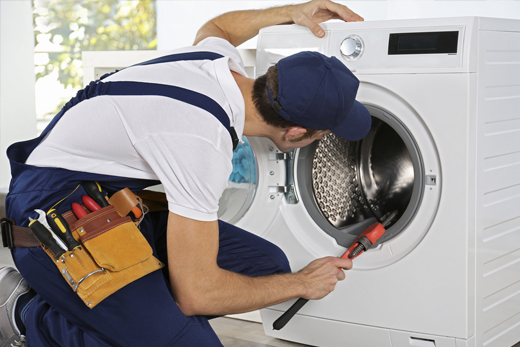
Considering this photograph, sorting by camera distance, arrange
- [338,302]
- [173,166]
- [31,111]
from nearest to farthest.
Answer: [173,166] < [338,302] < [31,111]

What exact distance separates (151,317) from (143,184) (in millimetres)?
282

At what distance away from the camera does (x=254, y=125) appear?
3.75ft

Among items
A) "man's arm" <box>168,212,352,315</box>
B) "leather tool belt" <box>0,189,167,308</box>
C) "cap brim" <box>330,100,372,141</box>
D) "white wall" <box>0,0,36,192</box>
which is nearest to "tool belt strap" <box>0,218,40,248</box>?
"leather tool belt" <box>0,189,167,308</box>

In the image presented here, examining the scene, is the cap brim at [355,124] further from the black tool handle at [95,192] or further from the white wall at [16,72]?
the white wall at [16,72]

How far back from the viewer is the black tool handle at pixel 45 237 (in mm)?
1012

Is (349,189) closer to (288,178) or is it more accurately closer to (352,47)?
(288,178)

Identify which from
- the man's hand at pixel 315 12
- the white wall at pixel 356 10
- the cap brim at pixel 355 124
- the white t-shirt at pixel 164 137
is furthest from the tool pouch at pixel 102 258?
the white wall at pixel 356 10

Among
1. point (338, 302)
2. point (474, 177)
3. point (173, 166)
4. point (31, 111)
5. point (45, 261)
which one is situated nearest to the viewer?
point (173, 166)

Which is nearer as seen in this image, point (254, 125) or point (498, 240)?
point (254, 125)

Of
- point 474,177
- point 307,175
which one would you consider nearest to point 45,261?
point 307,175

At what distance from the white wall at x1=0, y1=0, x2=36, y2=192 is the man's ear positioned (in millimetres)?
2754

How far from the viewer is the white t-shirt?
0.98 metres

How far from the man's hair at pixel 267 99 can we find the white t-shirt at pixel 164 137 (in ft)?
0.14

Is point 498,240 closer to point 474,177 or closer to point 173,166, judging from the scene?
point 474,177
